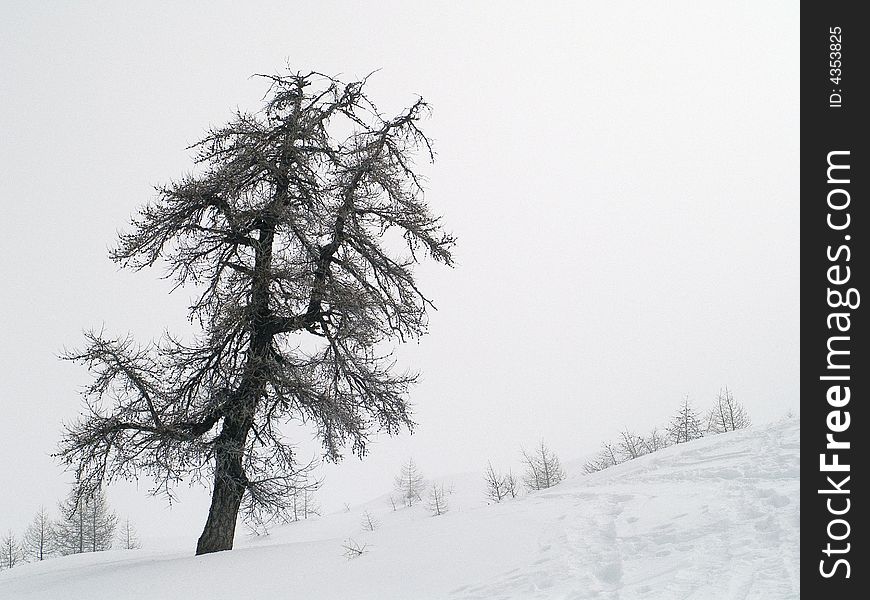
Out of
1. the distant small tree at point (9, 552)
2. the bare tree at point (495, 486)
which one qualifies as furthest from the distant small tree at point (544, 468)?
the distant small tree at point (9, 552)

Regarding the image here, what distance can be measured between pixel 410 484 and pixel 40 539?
86.3 ft

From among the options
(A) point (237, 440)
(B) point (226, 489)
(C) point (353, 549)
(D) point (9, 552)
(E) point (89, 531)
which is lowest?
(D) point (9, 552)

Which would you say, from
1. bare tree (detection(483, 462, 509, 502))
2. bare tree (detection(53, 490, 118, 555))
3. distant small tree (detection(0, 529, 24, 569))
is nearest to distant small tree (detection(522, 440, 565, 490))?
bare tree (detection(483, 462, 509, 502))

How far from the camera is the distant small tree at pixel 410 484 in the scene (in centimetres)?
4838

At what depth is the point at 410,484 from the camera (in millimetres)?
48625

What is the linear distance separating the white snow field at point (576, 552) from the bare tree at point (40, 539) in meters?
35.5

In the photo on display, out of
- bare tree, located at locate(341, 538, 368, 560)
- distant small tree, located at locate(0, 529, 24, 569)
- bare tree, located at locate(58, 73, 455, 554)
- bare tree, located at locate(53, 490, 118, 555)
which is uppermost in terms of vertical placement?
bare tree, located at locate(58, 73, 455, 554)

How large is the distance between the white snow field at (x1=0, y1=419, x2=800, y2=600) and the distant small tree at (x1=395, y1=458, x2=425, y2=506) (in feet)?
130

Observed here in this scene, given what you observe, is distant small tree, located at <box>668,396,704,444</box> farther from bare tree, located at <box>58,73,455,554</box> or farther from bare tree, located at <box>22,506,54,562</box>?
bare tree, located at <box>22,506,54,562</box>

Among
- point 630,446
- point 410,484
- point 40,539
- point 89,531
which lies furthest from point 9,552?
point 630,446

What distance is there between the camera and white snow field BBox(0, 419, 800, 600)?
18.4ft

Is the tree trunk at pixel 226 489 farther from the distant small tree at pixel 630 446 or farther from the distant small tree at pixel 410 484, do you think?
the distant small tree at pixel 410 484

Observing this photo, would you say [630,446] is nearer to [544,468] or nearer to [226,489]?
[544,468]
